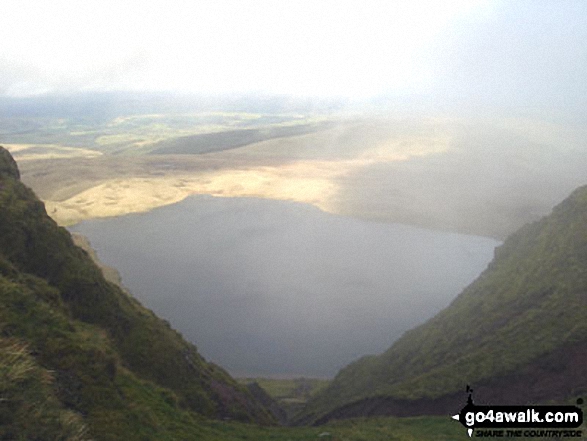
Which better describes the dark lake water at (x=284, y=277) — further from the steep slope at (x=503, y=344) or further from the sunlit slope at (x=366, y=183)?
the steep slope at (x=503, y=344)

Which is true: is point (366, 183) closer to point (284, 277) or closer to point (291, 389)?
point (284, 277)

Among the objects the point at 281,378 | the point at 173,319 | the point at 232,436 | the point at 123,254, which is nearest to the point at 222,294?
the point at 173,319

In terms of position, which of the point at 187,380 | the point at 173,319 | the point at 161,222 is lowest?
the point at 173,319

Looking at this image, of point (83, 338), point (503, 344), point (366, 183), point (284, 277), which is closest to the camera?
point (83, 338)

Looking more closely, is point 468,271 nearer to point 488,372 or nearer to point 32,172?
point 488,372

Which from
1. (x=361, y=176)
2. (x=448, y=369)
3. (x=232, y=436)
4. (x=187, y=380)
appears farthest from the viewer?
(x=361, y=176)

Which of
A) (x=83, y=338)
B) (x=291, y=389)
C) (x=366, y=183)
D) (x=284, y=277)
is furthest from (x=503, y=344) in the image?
(x=366, y=183)

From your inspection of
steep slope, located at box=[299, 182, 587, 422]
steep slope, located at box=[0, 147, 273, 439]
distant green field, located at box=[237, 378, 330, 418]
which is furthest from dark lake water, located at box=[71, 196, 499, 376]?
steep slope, located at box=[0, 147, 273, 439]
